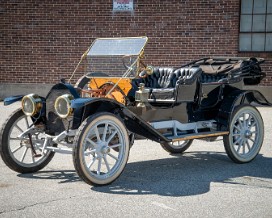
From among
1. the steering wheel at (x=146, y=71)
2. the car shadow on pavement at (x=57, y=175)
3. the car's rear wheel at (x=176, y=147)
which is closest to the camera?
the car shadow on pavement at (x=57, y=175)

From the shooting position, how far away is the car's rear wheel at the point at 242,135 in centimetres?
698

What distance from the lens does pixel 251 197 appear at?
5.33 m

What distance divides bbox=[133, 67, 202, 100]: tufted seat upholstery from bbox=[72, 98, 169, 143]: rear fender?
2.78 feet

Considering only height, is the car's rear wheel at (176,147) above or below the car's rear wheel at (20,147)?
below

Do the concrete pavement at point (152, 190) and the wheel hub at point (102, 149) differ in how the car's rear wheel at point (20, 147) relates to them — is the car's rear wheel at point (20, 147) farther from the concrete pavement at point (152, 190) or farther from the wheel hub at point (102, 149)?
the wheel hub at point (102, 149)

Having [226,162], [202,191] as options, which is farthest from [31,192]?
[226,162]

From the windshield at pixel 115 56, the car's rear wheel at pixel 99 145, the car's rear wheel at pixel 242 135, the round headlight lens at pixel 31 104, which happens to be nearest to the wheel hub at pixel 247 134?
the car's rear wheel at pixel 242 135

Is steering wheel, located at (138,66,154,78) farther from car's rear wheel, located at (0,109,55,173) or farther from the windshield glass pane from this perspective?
car's rear wheel, located at (0,109,55,173)

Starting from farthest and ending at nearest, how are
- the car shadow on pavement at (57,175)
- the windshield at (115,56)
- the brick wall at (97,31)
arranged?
the brick wall at (97,31), the windshield at (115,56), the car shadow on pavement at (57,175)

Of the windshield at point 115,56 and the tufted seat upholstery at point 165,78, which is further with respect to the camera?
the tufted seat upholstery at point 165,78

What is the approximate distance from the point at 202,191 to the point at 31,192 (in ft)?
5.65

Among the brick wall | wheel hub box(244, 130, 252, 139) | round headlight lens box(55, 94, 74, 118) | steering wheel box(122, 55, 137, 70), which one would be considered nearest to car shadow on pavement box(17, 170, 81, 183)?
round headlight lens box(55, 94, 74, 118)

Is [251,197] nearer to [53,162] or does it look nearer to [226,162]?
[226,162]

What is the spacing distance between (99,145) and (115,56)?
156cm
